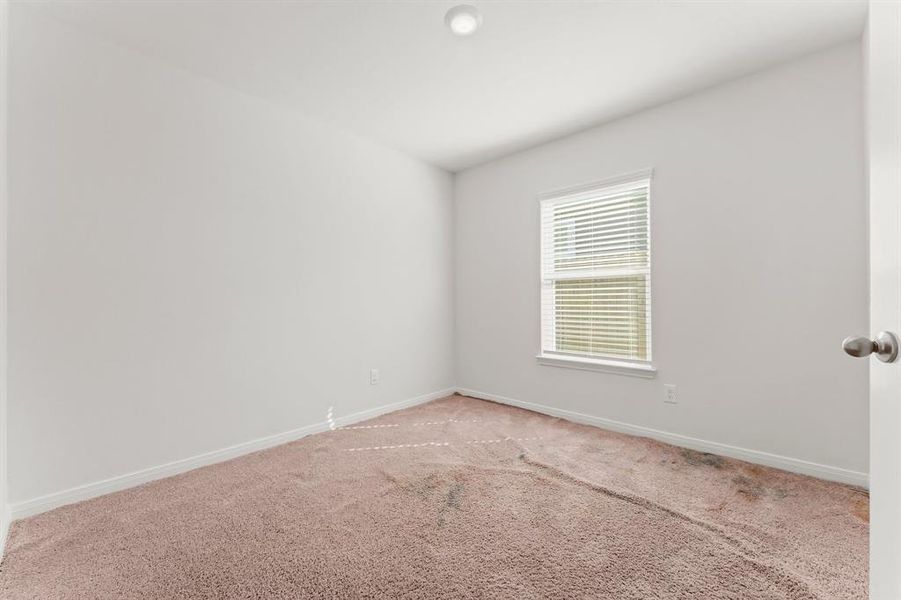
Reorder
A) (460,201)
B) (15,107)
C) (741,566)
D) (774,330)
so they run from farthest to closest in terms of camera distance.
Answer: (460,201), (774,330), (15,107), (741,566)

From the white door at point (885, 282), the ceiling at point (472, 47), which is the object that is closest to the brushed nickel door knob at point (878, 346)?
the white door at point (885, 282)

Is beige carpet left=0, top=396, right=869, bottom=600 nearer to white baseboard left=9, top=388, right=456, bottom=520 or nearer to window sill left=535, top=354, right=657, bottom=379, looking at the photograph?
white baseboard left=9, top=388, right=456, bottom=520

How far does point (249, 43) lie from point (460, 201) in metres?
2.39

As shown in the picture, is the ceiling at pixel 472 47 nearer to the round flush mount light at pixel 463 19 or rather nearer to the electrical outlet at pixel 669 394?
the round flush mount light at pixel 463 19

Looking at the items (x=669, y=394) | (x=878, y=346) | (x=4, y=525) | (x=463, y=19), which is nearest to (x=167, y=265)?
(x=4, y=525)

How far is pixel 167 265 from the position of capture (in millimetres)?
2332

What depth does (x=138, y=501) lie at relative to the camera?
6.57ft

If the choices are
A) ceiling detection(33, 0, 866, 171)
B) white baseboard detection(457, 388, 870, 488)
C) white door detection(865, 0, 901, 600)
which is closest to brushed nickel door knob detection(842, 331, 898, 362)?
white door detection(865, 0, 901, 600)

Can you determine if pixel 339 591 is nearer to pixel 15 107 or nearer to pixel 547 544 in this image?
pixel 547 544

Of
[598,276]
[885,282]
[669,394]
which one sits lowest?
[669,394]

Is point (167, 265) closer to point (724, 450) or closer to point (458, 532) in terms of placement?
point (458, 532)

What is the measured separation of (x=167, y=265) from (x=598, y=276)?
9.81 ft

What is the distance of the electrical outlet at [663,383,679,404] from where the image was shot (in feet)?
9.02

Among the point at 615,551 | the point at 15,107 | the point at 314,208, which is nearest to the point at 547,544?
the point at 615,551
